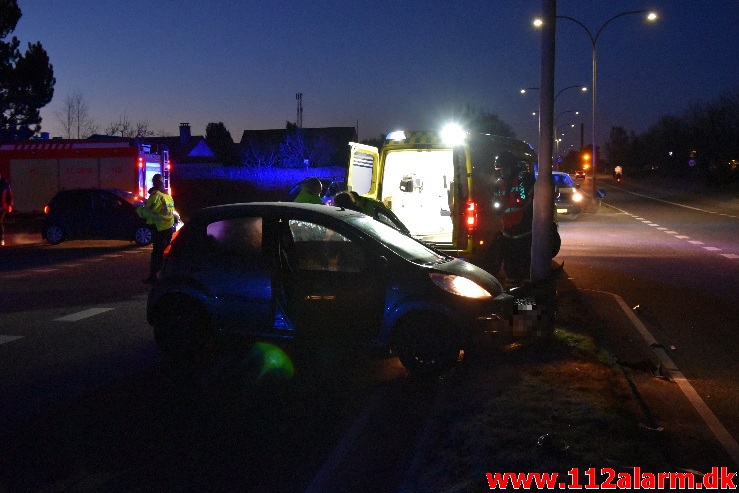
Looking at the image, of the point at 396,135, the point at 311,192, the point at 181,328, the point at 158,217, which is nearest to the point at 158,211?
the point at 158,217

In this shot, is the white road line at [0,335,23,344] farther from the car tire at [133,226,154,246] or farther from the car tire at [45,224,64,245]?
the car tire at [45,224,64,245]

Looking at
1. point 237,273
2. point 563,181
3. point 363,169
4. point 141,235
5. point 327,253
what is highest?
point 563,181

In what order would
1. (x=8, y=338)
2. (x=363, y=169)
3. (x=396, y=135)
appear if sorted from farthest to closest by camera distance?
1. (x=363, y=169)
2. (x=396, y=135)
3. (x=8, y=338)

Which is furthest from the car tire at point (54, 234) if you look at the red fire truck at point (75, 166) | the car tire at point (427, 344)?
the car tire at point (427, 344)

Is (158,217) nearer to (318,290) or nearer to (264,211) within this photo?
(264,211)

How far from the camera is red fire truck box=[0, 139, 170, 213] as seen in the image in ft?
87.8

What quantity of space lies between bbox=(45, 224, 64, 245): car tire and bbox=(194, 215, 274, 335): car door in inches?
654

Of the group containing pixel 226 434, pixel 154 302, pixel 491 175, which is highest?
pixel 491 175

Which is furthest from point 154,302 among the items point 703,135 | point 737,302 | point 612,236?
point 703,135

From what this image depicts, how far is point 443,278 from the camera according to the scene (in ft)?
25.0

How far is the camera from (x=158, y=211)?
1395 cm

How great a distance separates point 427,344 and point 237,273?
6.23 feet

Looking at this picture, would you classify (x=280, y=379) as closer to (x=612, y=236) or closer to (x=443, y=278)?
(x=443, y=278)

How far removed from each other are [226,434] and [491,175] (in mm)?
→ 8101
